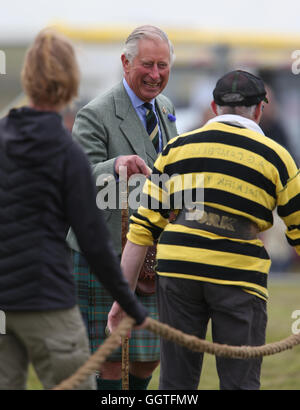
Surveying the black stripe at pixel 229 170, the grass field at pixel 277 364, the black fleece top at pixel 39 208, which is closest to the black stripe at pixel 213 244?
the black stripe at pixel 229 170

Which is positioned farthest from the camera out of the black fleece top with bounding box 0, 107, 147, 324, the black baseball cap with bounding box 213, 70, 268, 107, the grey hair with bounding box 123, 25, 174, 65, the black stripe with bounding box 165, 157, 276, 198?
the grey hair with bounding box 123, 25, 174, 65

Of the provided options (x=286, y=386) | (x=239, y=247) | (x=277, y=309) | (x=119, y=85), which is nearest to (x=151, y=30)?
(x=119, y=85)

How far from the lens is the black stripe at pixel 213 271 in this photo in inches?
131

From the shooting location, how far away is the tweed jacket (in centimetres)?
414

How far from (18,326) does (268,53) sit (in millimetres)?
10375

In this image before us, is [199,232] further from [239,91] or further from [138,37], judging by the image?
[138,37]

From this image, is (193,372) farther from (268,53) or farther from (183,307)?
(268,53)

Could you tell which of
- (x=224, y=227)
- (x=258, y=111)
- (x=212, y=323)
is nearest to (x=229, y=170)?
(x=224, y=227)

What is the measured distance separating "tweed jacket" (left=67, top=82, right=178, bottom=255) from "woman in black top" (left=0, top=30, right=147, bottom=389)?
1.33 metres

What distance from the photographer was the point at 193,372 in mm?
3490

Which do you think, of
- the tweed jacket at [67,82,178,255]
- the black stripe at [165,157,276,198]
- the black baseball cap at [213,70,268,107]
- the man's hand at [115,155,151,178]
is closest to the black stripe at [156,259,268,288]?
the black stripe at [165,157,276,198]

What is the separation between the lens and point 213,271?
3320 mm

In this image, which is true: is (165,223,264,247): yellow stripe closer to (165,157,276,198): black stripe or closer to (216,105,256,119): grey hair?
(165,157,276,198): black stripe

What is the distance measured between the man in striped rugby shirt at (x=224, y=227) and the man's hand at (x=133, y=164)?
1.02ft
